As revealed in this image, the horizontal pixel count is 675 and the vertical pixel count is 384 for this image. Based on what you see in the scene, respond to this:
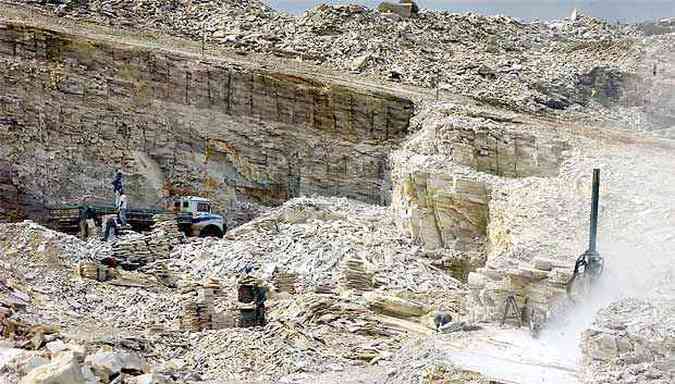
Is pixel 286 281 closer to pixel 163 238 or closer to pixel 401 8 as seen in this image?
pixel 163 238

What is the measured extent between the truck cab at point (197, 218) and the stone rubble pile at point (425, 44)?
22.0ft

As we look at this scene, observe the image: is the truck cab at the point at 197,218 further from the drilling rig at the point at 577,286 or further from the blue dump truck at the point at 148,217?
the drilling rig at the point at 577,286

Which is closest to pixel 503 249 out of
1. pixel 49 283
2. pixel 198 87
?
pixel 49 283

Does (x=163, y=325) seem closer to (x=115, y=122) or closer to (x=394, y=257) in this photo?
(x=394, y=257)

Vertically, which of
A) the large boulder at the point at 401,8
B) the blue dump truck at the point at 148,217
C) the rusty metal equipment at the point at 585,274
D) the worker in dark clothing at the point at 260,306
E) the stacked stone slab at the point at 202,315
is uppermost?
the large boulder at the point at 401,8

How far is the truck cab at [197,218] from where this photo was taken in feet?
82.2

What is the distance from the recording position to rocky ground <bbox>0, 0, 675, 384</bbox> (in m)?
12.7

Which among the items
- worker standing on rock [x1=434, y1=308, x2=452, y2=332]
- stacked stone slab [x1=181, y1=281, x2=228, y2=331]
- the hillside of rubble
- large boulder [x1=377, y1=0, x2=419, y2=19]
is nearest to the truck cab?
the hillside of rubble

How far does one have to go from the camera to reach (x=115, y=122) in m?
27.8

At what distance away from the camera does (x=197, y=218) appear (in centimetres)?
2523

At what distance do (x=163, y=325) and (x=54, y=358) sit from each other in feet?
22.9

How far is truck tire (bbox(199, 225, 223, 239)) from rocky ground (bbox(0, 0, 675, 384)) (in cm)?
154

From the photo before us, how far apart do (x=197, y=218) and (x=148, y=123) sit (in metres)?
3.95

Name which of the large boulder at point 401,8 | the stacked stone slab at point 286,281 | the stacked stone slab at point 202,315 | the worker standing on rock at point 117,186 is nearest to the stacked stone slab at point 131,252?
the worker standing on rock at point 117,186
